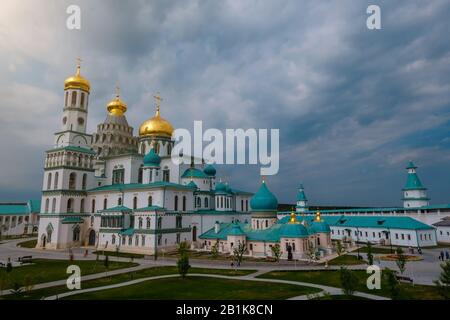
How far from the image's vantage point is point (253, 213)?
4222 centimetres

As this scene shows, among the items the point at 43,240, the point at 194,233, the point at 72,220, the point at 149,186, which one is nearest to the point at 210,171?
the point at 194,233

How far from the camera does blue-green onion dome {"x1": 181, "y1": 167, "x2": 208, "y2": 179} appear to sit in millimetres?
51500

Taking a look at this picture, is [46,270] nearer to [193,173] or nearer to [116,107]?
[193,173]

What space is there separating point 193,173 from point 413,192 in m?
41.6

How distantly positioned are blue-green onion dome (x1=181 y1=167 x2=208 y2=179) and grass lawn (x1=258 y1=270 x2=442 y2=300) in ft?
90.4

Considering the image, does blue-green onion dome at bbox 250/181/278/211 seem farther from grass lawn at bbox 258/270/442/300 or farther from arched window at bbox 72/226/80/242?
arched window at bbox 72/226/80/242

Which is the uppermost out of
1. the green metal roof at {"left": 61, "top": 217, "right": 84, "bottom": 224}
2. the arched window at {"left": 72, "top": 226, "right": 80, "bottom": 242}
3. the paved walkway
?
the green metal roof at {"left": 61, "top": 217, "right": 84, "bottom": 224}

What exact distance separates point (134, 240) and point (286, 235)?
2119 centimetres

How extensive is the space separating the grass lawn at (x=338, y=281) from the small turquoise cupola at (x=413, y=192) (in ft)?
121

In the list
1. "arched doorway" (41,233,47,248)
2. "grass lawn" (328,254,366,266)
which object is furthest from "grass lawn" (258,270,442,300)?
"arched doorway" (41,233,47,248)

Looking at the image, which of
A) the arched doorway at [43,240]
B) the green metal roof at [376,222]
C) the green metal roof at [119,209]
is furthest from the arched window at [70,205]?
the green metal roof at [376,222]
